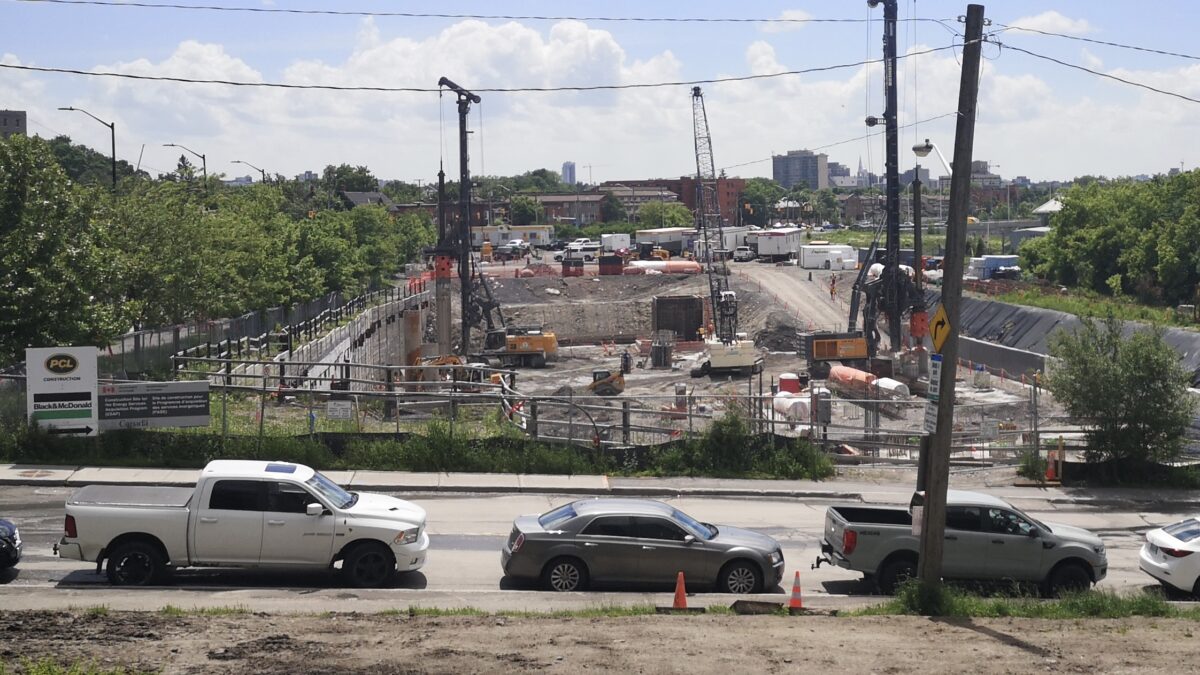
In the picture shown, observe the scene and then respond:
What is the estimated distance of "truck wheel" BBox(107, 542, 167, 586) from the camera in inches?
598

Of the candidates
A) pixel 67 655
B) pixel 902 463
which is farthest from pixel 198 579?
pixel 902 463

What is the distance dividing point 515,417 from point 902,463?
908 centimetres

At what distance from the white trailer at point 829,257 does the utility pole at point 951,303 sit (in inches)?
4023

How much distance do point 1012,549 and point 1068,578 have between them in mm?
963

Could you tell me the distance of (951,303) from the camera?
1515cm

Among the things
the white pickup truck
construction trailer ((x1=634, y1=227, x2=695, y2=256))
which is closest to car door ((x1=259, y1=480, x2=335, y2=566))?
the white pickup truck

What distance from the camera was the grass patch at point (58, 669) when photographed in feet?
31.5

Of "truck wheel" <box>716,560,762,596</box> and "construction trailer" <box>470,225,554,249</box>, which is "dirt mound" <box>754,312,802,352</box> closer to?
"truck wheel" <box>716,560,762,596</box>

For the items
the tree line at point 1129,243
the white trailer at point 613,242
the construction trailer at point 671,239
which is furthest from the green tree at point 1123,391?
the white trailer at point 613,242

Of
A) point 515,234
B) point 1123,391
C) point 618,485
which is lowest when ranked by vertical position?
point 618,485

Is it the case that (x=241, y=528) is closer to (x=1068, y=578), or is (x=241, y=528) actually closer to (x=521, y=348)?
(x=1068, y=578)

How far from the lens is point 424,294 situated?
90500 mm

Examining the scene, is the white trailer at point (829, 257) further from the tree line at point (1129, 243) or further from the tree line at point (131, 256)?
the tree line at point (131, 256)

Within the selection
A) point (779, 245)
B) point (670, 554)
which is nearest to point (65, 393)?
point (670, 554)
